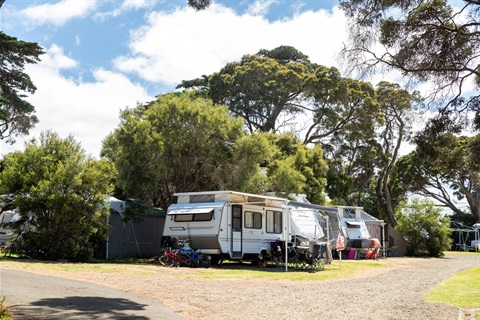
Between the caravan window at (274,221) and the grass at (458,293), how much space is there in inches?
253

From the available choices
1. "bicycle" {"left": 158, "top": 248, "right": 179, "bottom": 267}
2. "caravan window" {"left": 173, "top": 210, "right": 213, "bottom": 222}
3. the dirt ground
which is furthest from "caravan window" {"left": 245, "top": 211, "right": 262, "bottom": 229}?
the dirt ground

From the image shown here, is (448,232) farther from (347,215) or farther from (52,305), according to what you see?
(52,305)

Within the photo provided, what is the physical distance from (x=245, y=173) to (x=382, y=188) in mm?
23421

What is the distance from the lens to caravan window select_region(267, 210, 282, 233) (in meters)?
19.1

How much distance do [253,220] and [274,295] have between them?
7748 millimetres

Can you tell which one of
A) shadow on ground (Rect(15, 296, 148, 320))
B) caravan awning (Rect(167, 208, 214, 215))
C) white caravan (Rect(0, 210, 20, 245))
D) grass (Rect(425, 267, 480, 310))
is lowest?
grass (Rect(425, 267, 480, 310))

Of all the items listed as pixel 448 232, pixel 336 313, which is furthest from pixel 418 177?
pixel 336 313

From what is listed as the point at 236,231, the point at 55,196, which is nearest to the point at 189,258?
the point at 236,231

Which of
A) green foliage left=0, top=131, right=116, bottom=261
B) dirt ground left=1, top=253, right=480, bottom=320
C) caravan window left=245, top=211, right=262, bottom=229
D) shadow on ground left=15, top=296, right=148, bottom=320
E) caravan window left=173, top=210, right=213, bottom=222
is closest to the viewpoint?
shadow on ground left=15, top=296, right=148, bottom=320

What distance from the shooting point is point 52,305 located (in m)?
7.93

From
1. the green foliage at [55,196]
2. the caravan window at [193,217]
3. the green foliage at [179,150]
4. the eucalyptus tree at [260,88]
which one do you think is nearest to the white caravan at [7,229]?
the green foliage at [55,196]

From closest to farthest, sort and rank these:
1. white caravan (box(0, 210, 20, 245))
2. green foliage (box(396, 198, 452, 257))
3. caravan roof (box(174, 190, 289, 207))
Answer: caravan roof (box(174, 190, 289, 207))
white caravan (box(0, 210, 20, 245))
green foliage (box(396, 198, 452, 257))

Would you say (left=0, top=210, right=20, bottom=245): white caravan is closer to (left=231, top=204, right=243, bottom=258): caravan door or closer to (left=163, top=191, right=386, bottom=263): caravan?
(left=163, top=191, right=386, bottom=263): caravan

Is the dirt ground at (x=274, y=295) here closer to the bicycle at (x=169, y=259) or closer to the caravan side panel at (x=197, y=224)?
the bicycle at (x=169, y=259)
